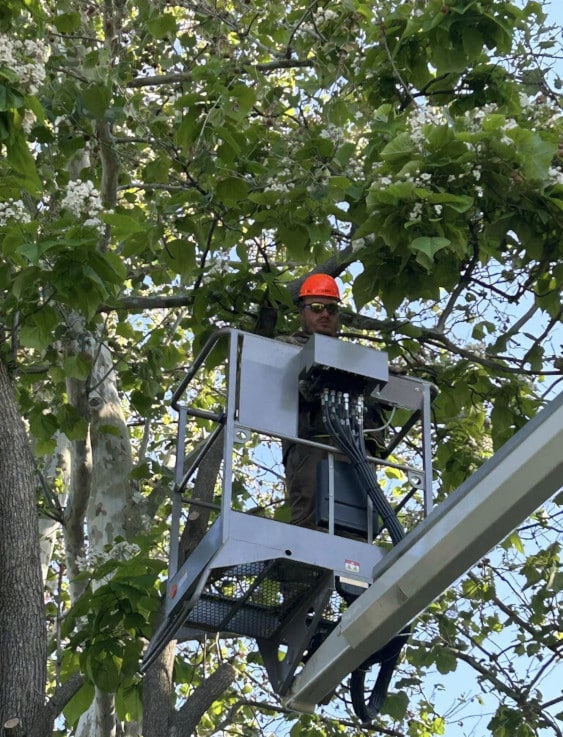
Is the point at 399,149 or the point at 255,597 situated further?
the point at 399,149

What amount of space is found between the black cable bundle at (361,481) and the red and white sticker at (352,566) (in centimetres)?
23

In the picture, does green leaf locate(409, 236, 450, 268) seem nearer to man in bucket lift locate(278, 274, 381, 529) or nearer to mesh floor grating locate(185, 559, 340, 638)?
man in bucket lift locate(278, 274, 381, 529)

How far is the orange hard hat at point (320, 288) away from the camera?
7430 mm

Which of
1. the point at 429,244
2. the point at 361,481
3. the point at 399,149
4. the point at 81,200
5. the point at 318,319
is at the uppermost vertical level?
the point at 399,149

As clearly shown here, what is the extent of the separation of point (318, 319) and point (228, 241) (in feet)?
3.75

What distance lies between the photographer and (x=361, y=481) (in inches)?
247

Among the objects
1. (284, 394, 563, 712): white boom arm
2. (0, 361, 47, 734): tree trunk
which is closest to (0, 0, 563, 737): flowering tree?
(0, 361, 47, 734): tree trunk

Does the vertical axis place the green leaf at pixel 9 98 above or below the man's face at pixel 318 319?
above

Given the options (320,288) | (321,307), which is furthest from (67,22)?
(321,307)

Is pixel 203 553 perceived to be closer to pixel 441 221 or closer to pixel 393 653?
pixel 393 653

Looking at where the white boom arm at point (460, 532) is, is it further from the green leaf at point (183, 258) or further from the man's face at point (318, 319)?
the green leaf at point (183, 258)

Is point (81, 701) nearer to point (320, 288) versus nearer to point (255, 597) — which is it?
point (255, 597)

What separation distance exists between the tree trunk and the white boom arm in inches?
68.9

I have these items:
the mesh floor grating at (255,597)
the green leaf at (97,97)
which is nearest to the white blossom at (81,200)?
the green leaf at (97,97)
